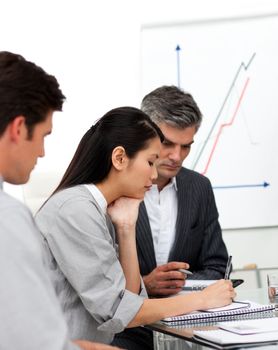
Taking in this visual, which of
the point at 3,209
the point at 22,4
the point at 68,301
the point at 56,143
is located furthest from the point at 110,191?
the point at 22,4

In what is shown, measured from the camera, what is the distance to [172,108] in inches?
108

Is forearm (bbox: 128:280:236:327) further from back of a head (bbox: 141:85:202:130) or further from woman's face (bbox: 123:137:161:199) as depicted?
back of a head (bbox: 141:85:202:130)

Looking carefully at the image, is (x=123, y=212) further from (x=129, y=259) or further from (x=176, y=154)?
(x=176, y=154)

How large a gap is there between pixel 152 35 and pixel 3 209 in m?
2.78

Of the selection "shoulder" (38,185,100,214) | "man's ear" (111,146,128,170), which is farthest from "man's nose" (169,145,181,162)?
"shoulder" (38,185,100,214)

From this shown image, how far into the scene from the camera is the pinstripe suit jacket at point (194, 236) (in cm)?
263

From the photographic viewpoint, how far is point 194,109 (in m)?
2.77

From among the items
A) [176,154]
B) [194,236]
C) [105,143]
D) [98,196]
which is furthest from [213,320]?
[176,154]

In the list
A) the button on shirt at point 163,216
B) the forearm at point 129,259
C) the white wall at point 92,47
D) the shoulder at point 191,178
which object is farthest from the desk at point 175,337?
the white wall at point 92,47

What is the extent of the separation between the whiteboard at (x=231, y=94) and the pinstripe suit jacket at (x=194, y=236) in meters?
0.98

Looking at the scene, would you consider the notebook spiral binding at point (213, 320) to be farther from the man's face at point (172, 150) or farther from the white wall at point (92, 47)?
the white wall at point (92, 47)

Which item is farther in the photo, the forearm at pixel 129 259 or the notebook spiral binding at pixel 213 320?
the forearm at pixel 129 259

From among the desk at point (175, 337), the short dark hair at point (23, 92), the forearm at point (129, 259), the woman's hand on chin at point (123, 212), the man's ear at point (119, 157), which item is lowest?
the desk at point (175, 337)

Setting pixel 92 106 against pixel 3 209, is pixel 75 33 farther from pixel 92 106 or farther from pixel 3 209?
pixel 3 209
